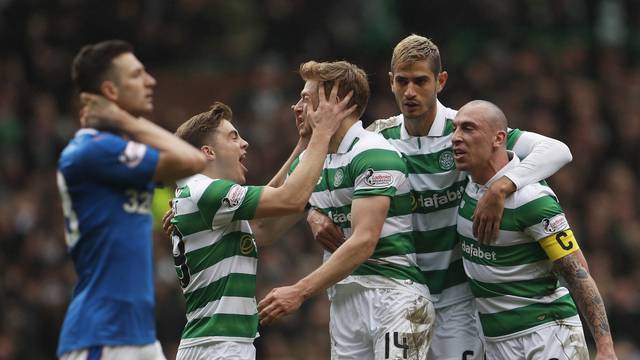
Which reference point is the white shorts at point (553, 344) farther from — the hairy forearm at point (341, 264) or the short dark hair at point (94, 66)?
the short dark hair at point (94, 66)

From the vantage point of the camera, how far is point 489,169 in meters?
7.30

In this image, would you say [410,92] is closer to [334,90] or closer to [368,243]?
[334,90]

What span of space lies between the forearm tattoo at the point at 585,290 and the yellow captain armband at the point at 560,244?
0.11 ft

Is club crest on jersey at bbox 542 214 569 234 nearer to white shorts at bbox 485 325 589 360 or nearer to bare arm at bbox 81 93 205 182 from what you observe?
white shorts at bbox 485 325 589 360

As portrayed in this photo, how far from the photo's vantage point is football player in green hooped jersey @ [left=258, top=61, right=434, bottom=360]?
6852mm

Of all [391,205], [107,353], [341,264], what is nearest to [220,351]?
[341,264]

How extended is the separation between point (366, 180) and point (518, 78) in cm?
1066

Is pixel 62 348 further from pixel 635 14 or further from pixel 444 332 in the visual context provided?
pixel 635 14

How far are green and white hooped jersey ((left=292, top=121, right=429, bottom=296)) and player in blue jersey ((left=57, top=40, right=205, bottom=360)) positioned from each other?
1320mm

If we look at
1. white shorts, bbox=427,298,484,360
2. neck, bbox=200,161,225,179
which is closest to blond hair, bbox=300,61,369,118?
neck, bbox=200,161,225,179

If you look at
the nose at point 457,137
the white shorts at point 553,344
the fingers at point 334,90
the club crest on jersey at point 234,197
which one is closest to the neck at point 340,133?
the fingers at point 334,90

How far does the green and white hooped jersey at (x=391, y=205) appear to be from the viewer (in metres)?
6.97

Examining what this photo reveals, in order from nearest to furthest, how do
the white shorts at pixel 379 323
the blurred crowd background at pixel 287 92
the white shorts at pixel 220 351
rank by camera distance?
1. the white shorts at pixel 220 351
2. the white shorts at pixel 379 323
3. the blurred crowd background at pixel 287 92

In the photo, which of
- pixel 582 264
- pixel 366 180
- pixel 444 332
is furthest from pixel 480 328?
pixel 366 180
